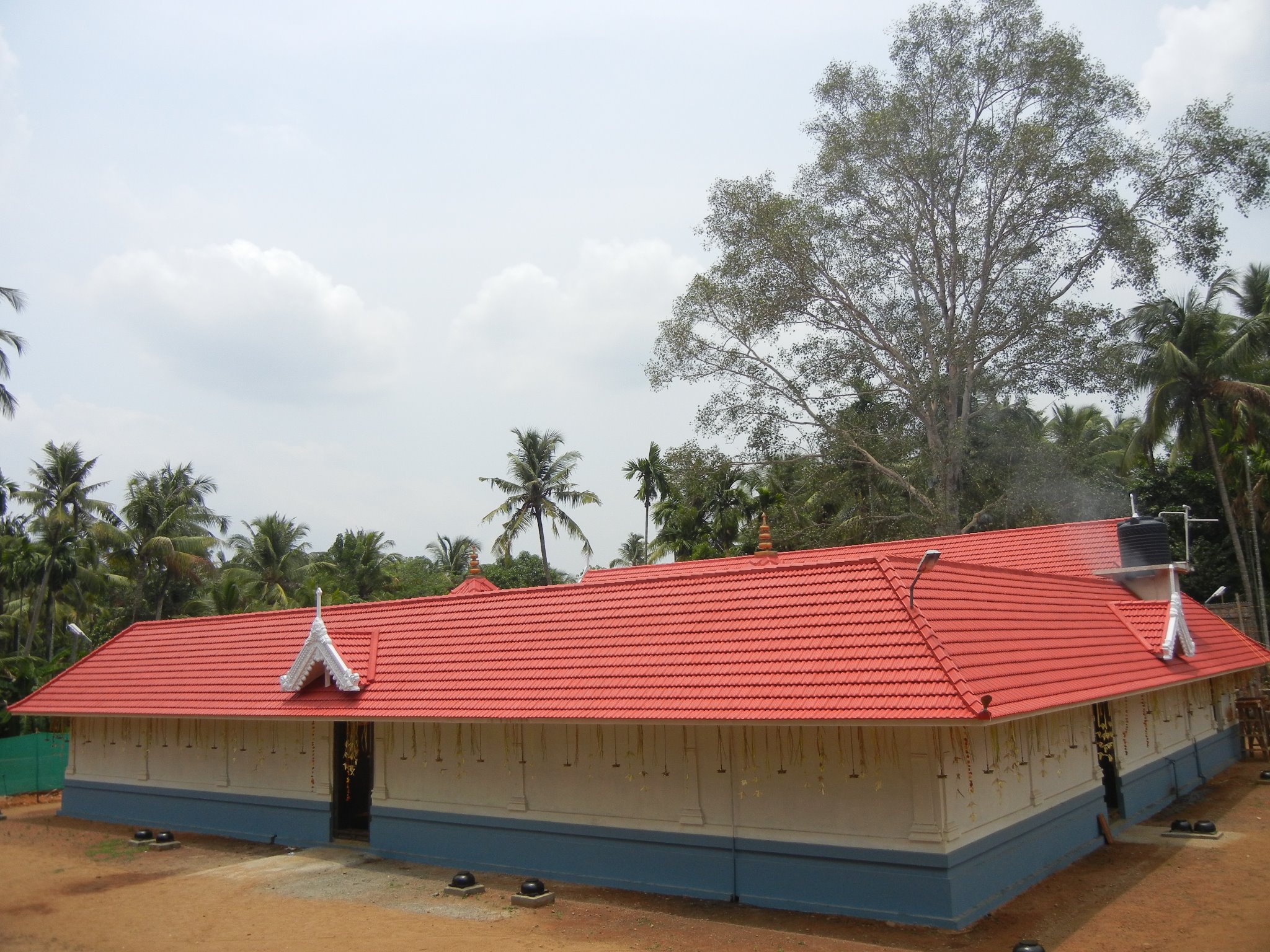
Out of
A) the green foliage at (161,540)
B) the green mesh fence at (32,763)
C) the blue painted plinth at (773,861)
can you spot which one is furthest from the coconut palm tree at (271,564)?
the blue painted plinth at (773,861)

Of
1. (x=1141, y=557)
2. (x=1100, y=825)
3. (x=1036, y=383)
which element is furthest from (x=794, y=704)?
(x=1036, y=383)

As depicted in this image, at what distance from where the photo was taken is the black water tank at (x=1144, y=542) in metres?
18.3

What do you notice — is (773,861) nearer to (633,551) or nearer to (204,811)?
(204,811)

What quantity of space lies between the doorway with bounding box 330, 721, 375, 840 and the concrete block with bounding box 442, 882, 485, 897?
3.07 metres

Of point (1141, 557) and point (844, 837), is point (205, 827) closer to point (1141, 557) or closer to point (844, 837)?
point (844, 837)

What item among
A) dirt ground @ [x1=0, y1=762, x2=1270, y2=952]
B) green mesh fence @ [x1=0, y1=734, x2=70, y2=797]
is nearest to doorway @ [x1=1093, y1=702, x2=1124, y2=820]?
dirt ground @ [x1=0, y1=762, x2=1270, y2=952]

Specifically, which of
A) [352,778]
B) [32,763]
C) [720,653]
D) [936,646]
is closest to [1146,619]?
[936,646]

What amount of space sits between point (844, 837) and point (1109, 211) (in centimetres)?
2402

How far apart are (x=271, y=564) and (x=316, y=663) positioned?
96.9 feet

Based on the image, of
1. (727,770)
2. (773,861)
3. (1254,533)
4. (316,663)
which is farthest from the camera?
(1254,533)

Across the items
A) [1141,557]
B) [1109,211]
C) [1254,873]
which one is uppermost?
[1109,211]

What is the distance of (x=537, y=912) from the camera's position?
11.6 m

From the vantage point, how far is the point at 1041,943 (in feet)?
31.8

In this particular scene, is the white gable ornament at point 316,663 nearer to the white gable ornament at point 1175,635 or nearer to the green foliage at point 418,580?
the white gable ornament at point 1175,635
